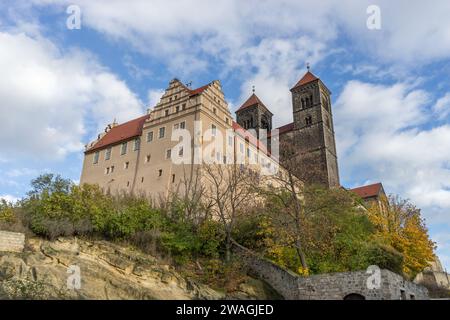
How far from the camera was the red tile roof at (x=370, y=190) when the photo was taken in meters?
58.7

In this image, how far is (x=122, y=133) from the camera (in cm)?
4309

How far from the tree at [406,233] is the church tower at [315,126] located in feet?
57.7

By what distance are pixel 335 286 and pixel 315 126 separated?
43.4 metres

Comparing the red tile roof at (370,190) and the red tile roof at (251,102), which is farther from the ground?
the red tile roof at (251,102)

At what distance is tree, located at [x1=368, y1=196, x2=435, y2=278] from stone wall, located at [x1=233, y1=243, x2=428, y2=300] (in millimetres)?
9925

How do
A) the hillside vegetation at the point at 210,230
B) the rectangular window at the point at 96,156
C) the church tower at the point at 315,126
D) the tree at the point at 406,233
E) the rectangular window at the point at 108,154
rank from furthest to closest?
the church tower at the point at 315,126 < the rectangular window at the point at 96,156 < the rectangular window at the point at 108,154 < the tree at the point at 406,233 < the hillside vegetation at the point at 210,230

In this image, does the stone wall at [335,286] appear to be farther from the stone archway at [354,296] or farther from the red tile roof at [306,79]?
the red tile roof at [306,79]

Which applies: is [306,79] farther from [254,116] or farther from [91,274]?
[91,274]

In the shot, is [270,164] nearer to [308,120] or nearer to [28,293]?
[308,120]

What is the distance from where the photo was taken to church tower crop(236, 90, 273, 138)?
67.9 metres
